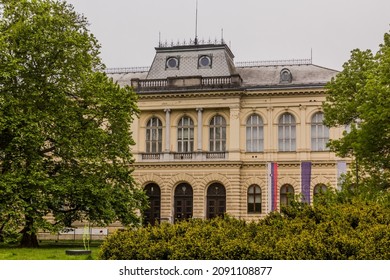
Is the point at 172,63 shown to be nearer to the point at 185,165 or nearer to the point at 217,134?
the point at 217,134

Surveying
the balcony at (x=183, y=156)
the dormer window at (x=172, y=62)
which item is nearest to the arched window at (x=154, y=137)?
the balcony at (x=183, y=156)

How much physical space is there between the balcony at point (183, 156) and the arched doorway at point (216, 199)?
6.46 ft

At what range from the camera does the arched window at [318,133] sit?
139ft

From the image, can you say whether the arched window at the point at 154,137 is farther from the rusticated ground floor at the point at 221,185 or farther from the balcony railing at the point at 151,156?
the rusticated ground floor at the point at 221,185

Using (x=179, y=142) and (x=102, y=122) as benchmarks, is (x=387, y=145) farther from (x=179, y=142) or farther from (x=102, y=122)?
(x=179, y=142)

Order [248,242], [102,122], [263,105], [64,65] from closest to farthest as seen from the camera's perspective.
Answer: [248,242] < [64,65] < [102,122] < [263,105]

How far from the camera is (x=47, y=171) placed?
81.9 ft

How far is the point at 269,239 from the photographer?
34.9 feet

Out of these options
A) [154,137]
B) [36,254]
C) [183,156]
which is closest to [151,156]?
[154,137]

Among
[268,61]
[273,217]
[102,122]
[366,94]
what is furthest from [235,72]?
[273,217]

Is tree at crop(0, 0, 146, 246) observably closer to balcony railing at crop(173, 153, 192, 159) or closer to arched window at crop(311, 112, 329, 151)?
balcony railing at crop(173, 153, 192, 159)

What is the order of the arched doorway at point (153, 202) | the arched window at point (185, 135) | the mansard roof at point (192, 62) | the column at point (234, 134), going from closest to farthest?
the column at point (234, 134) < the arched doorway at point (153, 202) < the arched window at point (185, 135) < the mansard roof at point (192, 62)

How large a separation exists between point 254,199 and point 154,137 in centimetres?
872

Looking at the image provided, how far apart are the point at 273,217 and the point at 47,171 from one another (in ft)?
46.3
